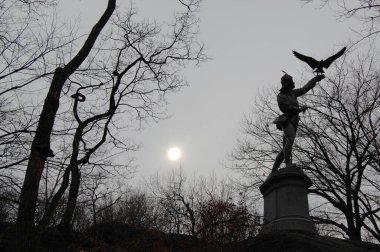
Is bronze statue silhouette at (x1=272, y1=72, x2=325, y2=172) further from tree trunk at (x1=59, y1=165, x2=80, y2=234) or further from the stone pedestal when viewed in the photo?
tree trunk at (x1=59, y1=165, x2=80, y2=234)

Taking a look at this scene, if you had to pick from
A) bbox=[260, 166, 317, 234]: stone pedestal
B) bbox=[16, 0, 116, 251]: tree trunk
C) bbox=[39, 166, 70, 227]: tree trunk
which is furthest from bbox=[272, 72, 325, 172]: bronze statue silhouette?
bbox=[39, 166, 70, 227]: tree trunk

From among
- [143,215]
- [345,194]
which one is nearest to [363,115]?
[345,194]

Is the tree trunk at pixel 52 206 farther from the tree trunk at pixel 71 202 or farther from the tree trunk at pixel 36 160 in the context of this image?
the tree trunk at pixel 36 160

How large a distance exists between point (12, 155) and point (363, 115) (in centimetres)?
1269

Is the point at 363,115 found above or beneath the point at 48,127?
above

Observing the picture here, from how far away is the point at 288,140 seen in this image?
413 inches

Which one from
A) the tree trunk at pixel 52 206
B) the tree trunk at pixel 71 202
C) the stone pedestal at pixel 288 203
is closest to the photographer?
the stone pedestal at pixel 288 203

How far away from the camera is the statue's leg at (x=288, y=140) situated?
10422 mm

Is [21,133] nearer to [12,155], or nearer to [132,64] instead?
[12,155]

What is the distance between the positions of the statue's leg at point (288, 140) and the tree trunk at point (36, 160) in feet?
17.7

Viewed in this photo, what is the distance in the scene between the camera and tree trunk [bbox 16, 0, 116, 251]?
645 cm

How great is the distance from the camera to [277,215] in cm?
980

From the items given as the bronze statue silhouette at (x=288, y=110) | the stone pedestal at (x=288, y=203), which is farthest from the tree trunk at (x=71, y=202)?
the bronze statue silhouette at (x=288, y=110)

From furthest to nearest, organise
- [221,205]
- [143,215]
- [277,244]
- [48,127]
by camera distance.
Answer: [143,215]
[221,205]
[277,244]
[48,127]
